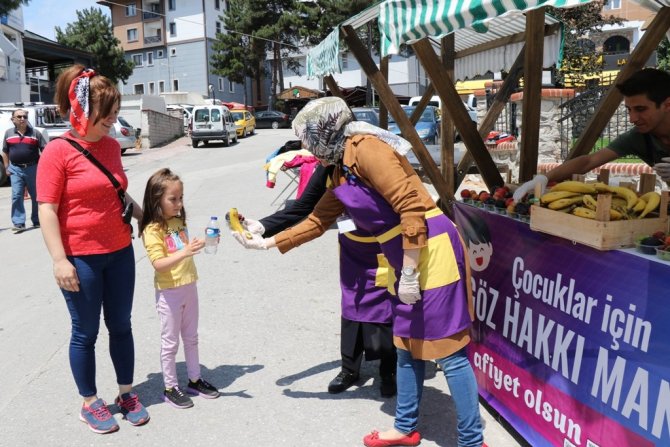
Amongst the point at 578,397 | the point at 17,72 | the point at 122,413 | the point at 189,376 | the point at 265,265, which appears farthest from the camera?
the point at 17,72

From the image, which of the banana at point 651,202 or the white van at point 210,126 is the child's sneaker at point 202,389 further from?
the white van at point 210,126

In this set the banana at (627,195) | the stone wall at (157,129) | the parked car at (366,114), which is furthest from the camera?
the stone wall at (157,129)

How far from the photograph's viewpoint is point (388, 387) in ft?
12.1

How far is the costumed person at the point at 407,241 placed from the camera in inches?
101

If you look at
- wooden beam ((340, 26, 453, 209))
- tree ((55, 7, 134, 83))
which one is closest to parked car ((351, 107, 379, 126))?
wooden beam ((340, 26, 453, 209))

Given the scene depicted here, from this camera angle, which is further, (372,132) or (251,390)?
(251,390)

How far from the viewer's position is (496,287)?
10.7ft

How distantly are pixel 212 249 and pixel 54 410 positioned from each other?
143 cm

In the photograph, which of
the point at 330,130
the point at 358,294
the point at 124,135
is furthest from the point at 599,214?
the point at 124,135

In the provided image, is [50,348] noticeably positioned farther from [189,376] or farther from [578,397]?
[578,397]

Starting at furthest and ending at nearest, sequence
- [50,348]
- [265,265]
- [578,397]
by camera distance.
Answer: [265,265], [50,348], [578,397]

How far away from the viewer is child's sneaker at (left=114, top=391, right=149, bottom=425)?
3.38 meters

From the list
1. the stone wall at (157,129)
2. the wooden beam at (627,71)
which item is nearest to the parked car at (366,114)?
the wooden beam at (627,71)

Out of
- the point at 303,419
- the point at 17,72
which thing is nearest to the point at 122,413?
the point at 303,419
